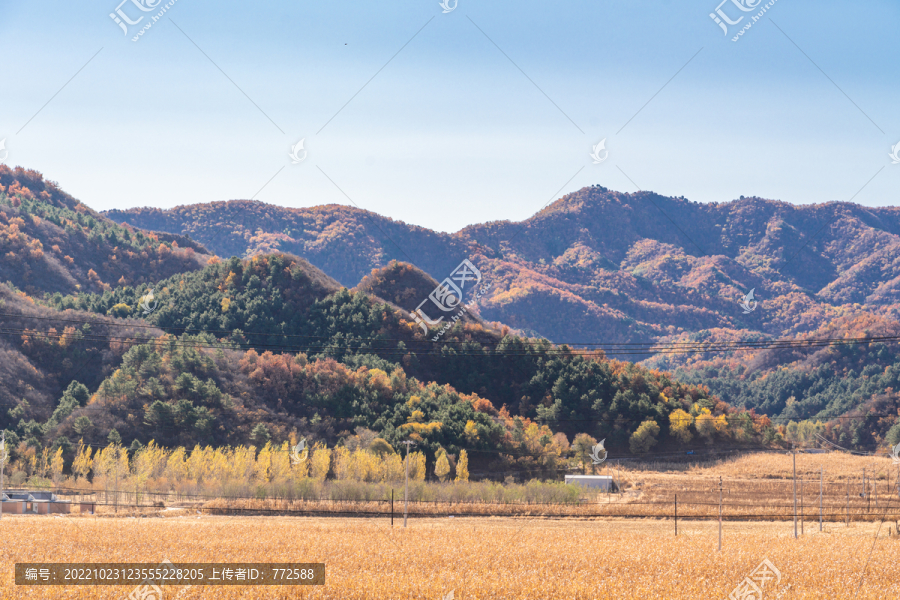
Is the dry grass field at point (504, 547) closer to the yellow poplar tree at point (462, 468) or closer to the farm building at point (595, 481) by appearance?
the farm building at point (595, 481)

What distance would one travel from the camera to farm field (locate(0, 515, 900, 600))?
3269cm

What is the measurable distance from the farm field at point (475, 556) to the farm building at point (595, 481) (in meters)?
27.1

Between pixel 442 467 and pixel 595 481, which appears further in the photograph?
pixel 595 481

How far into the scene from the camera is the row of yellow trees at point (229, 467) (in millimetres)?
78000

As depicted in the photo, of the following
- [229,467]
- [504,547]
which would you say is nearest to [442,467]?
[229,467]

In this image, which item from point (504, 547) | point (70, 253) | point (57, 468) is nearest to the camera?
point (504, 547)

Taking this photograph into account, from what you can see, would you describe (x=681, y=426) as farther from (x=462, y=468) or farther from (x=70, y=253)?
(x=70, y=253)

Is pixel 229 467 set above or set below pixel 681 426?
below

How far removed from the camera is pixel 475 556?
4181 cm

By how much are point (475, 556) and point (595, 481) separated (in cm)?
4802

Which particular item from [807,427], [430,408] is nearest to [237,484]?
[430,408]

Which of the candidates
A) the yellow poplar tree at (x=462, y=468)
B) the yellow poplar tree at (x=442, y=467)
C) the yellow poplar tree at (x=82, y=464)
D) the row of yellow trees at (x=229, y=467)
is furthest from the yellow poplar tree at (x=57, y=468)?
the yellow poplar tree at (x=462, y=468)

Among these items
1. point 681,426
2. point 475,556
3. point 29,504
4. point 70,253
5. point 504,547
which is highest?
point 70,253

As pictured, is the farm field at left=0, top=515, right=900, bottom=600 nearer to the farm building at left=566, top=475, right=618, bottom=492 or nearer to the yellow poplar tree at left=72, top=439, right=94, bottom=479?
the yellow poplar tree at left=72, top=439, right=94, bottom=479
